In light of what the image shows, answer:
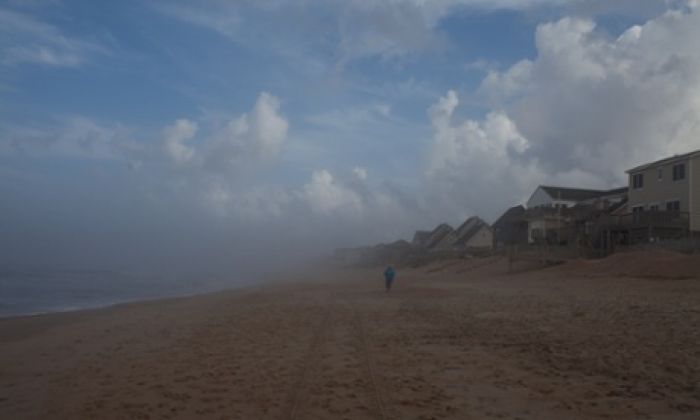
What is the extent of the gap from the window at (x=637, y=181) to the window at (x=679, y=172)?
3.27m

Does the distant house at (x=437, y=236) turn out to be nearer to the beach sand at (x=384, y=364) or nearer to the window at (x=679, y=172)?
the window at (x=679, y=172)

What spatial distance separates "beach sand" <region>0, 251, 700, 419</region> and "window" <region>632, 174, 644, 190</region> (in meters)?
23.9

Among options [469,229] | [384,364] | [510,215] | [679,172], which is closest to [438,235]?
[469,229]

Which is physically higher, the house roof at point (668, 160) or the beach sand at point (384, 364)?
the house roof at point (668, 160)

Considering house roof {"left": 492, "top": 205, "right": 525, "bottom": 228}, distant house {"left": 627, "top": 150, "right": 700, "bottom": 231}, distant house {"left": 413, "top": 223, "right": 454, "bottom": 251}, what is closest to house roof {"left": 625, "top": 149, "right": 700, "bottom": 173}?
distant house {"left": 627, "top": 150, "right": 700, "bottom": 231}

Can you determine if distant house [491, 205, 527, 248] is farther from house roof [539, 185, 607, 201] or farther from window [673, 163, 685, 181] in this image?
window [673, 163, 685, 181]

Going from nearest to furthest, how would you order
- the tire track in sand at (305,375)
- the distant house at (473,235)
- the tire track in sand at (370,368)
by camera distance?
the tire track in sand at (370,368) < the tire track in sand at (305,375) < the distant house at (473,235)

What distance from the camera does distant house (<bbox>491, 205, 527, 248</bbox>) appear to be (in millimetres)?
60344

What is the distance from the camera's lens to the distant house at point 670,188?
1501 inches

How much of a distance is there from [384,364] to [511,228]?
54097 millimetres

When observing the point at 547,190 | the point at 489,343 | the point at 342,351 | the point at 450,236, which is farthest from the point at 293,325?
the point at 450,236

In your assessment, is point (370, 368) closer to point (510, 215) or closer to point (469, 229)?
point (510, 215)

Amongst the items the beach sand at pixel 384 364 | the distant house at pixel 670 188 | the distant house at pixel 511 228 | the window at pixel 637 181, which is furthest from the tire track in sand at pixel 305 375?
the distant house at pixel 511 228

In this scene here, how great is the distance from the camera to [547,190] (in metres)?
61.3
